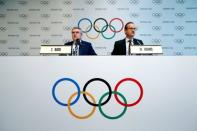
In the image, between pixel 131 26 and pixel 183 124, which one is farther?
pixel 131 26

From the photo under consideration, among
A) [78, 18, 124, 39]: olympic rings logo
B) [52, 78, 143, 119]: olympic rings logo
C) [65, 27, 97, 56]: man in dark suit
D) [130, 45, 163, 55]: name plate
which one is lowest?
[52, 78, 143, 119]: olympic rings logo

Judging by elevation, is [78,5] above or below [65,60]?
above

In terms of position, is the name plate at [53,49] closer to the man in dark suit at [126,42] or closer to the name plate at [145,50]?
the name plate at [145,50]

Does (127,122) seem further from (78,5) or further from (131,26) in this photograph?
(78,5)

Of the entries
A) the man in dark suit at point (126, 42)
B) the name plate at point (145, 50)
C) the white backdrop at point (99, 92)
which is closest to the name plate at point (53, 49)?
the white backdrop at point (99, 92)

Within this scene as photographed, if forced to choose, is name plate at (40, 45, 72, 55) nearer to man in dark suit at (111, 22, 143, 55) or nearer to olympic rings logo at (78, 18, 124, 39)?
man in dark suit at (111, 22, 143, 55)

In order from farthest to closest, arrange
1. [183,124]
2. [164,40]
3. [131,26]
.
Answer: [164,40] → [131,26] → [183,124]

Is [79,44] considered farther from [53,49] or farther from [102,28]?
[53,49]

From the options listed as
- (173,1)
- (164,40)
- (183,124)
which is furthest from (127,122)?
(173,1)

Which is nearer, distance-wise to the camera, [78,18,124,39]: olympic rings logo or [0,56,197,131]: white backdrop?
[0,56,197,131]: white backdrop

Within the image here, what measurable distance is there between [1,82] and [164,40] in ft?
11.4

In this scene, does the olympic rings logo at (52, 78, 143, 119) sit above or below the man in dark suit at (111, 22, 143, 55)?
below

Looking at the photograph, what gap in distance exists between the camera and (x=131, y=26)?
3873 millimetres

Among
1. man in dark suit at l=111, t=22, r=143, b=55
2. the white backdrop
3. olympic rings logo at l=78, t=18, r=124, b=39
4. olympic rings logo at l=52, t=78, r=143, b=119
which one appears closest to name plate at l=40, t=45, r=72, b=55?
the white backdrop
